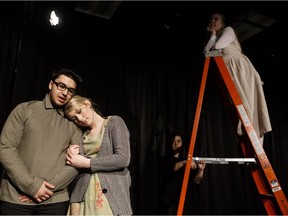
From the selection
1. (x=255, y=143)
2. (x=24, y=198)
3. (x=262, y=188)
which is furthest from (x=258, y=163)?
(x=24, y=198)

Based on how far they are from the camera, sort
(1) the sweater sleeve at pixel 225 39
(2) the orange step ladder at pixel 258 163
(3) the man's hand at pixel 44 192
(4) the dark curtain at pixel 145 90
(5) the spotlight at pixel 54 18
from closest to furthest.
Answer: (3) the man's hand at pixel 44 192
(2) the orange step ladder at pixel 258 163
(1) the sweater sleeve at pixel 225 39
(5) the spotlight at pixel 54 18
(4) the dark curtain at pixel 145 90

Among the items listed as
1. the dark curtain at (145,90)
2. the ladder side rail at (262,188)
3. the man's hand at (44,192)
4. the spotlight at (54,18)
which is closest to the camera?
the man's hand at (44,192)

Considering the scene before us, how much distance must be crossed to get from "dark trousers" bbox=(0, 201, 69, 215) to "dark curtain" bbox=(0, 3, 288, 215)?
1363mm

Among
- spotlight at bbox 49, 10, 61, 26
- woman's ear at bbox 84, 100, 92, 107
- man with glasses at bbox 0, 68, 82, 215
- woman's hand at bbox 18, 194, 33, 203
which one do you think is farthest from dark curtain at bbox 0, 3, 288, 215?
woman's hand at bbox 18, 194, 33, 203

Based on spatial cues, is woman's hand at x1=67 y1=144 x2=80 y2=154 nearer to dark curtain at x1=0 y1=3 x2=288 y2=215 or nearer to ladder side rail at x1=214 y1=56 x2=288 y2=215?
ladder side rail at x1=214 y1=56 x2=288 y2=215

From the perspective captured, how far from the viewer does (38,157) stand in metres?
1.44

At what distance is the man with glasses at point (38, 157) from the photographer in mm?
1361

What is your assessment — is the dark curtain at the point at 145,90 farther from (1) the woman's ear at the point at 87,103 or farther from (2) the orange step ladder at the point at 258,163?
(2) the orange step ladder at the point at 258,163

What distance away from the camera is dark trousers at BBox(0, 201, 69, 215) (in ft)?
4.46

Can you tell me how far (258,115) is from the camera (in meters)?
1.83

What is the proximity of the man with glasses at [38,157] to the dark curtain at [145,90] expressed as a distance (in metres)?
1.14

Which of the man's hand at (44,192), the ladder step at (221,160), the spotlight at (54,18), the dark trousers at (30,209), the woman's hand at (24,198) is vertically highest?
the spotlight at (54,18)

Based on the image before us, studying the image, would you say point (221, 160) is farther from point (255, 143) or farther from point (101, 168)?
point (101, 168)

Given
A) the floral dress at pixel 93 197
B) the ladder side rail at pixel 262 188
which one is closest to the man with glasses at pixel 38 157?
the floral dress at pixel 93 197
